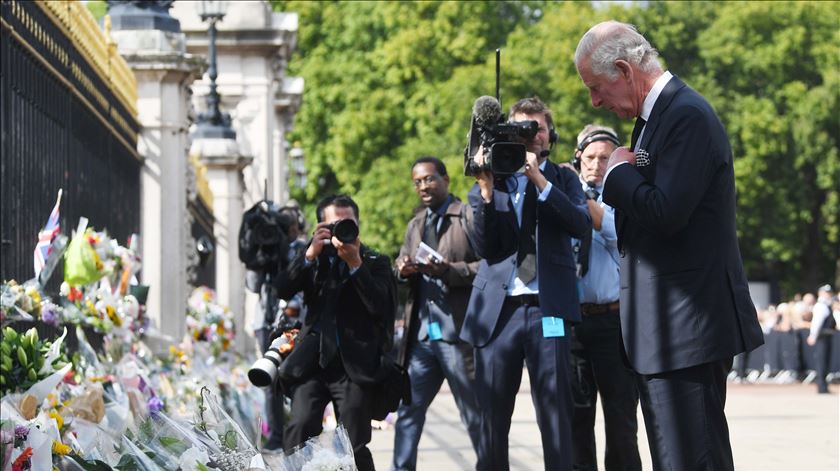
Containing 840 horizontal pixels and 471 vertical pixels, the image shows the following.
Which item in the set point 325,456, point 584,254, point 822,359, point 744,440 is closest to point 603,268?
point 584,254

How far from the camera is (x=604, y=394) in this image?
9.21 m

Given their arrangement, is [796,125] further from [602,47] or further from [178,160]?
[602,47]

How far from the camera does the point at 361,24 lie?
52.7 meters

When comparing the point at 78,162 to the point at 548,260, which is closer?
the point at 548,260

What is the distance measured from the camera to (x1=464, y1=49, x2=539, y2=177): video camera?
797 centimetres

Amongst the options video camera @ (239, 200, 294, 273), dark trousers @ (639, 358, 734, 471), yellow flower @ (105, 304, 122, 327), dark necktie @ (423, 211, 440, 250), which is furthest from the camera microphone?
video camera @ (239, 200, 294, 273)

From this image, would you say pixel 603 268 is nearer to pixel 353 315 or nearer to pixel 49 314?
pixel 353 315

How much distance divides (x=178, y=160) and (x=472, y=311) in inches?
237

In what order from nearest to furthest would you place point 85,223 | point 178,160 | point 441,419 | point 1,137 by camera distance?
point 1,137 < point 85,223 < point 178,160 < point 441,419

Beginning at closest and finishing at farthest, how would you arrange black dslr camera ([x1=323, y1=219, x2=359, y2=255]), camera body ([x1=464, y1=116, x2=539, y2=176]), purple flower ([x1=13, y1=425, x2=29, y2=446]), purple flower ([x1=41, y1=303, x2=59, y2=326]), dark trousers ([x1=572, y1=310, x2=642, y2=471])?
1. purple flower ([x1=13, y1=425, x2=29, y2=446])
2. camera body ([x1=464, y1=116, x2=539, y2=176])
3. black dslr camera ([x1=323, y1=219, x2=359, y2=255])
4. dark trousers ([x1=572, y1=310, x2=642, y2=471])
5. purple flower ([x1=41, y1=303, x2=59, y2=326])

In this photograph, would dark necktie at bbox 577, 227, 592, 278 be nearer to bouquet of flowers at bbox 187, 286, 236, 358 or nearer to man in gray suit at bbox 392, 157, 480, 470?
man in gray suit at bbox 392, 157, 480, 470

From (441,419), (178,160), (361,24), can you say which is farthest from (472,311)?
(361,24)

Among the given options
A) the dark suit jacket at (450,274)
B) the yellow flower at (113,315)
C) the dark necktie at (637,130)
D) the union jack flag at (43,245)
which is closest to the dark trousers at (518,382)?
the dark suit jacket at (450,274)

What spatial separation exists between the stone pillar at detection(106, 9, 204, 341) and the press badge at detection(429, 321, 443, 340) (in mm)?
3969
